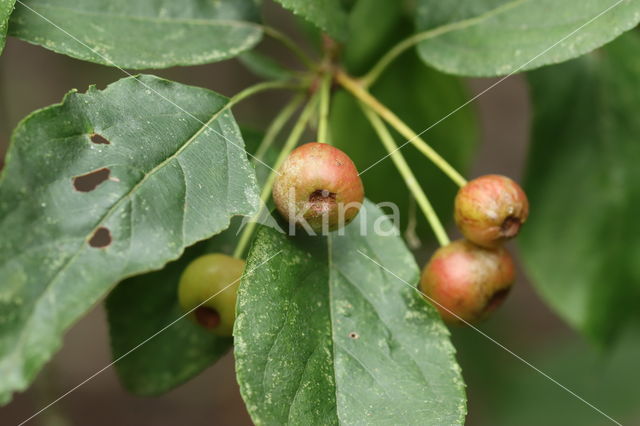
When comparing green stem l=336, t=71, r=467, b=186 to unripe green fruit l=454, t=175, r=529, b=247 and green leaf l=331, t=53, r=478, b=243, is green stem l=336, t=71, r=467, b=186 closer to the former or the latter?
unripe green fruit l=454, t=175, r=529, b=247

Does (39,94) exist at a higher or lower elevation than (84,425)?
higher

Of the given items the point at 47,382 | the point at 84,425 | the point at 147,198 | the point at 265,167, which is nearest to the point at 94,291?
the point at 147,198

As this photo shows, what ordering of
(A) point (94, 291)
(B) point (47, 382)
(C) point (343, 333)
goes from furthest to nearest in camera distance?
1. (B) point (47, 382)
2. (C) point (343, 333)
3. (A) point (94, 291)

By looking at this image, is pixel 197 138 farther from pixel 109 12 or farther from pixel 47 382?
pixel 47 382

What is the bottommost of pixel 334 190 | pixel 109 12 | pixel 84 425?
pixel 84 425

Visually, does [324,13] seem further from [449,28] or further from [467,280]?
[467,280]

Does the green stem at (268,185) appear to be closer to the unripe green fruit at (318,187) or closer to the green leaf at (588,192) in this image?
the unripe green fruit at (318,187)

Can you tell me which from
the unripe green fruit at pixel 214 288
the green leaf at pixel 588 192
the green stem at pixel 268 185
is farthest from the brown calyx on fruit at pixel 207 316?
the green leaf at pixel 588 192

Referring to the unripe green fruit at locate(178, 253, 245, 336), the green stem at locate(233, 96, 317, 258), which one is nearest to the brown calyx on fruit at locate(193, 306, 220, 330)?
the unripe green fruit at locate(178, 253, 245, 336)
